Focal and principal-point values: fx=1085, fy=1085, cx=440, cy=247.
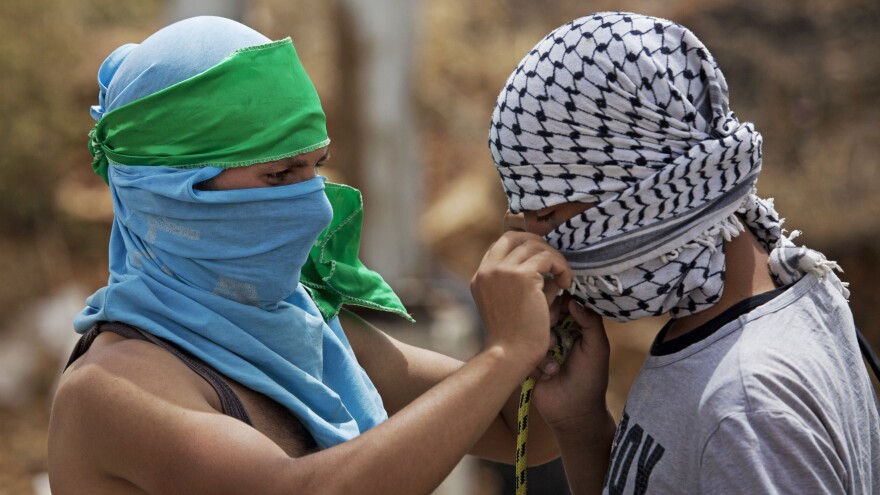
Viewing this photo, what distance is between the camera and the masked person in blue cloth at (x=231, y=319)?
2.30m

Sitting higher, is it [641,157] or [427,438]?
[641,157]

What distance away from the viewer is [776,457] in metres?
2.08

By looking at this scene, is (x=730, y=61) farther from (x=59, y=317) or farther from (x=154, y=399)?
(x=154, y=399)

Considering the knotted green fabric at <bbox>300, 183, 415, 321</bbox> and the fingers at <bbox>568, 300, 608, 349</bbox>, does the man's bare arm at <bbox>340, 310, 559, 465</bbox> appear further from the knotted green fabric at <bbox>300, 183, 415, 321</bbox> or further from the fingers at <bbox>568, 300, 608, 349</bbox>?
the fingers at <bbox>568, 300, 608, 349</bbox>

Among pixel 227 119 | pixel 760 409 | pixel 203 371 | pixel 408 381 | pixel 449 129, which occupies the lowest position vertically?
pixel 449 129

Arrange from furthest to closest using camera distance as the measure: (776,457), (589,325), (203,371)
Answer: (589,325) < (203,371) < (776,457)

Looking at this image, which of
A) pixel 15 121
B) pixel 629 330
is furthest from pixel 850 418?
pixel 15 121

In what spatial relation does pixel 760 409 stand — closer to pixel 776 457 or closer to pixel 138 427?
A: pixel 776 457

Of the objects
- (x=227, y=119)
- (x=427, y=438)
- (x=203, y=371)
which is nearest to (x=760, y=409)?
(x=427, y=438)

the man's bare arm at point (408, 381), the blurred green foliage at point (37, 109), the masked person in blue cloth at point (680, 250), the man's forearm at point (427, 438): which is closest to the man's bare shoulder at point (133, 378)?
the man's forearm at point (427, 438)

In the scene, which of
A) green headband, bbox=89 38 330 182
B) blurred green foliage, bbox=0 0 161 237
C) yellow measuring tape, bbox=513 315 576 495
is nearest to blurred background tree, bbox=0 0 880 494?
blurred green foliage, bbox=0 0 161 237

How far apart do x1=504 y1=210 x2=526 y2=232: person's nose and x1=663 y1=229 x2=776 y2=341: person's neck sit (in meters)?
0.45

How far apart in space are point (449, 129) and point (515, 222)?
10.5 meters

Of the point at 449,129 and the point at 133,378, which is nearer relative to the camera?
the point at 133,378
